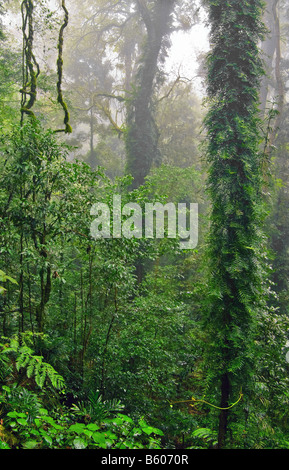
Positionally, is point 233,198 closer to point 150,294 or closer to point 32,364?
point 150,294

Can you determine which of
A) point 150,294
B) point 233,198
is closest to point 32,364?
point 233,198

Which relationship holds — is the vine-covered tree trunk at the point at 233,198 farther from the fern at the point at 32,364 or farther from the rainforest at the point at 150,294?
the fern at the point at 32,364

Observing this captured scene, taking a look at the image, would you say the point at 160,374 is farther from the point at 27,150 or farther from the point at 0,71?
the point at 0,71

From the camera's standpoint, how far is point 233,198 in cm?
421

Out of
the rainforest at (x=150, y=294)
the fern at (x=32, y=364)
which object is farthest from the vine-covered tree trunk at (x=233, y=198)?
the fern at (x=32, y=364)

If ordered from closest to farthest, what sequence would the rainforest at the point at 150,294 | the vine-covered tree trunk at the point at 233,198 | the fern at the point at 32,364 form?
the fern at the point at 32,364
the rainforest at the point at 150,294
the vine-covered tree trunk at the point at 233,198

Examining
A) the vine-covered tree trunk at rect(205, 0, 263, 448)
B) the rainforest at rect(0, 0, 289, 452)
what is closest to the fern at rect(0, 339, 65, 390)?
the rainforest at rect(0, 0, 289, 452)

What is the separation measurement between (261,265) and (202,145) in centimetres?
218

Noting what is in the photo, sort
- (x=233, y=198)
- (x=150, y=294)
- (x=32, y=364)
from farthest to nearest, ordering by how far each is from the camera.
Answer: (x=150, y=294), (x=233, y=198), (x=32, y=364)

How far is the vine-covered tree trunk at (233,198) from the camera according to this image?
157 inches

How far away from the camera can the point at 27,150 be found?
3682 mm
